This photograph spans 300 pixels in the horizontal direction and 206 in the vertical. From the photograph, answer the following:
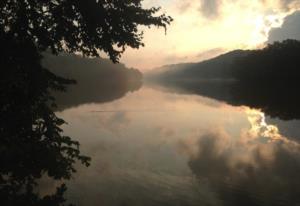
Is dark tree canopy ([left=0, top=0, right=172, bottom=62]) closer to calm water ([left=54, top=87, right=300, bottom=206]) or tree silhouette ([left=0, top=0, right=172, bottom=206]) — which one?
tree silhouette ([left=0, top=0, right=172, bottom=206])

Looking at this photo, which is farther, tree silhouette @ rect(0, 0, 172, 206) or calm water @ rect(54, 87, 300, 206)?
calm water @ rect(54, 87, 300, 206)

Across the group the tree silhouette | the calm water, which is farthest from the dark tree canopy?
the calm water

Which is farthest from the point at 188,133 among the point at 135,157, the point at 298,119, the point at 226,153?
the point at 298,119

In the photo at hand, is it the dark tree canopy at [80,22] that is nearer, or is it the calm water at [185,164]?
the dark tree canopy at [80,22]

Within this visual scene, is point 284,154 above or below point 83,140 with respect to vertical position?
above

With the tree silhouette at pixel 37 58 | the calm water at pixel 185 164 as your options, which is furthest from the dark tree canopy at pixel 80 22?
the calm water at pixel 185 164

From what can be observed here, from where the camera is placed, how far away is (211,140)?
115 ft

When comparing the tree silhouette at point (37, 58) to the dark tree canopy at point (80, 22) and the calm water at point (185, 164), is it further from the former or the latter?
the calm water at point (185, 164)

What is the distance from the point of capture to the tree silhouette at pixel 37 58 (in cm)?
981

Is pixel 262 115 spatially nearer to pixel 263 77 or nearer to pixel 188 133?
pixel 188 133

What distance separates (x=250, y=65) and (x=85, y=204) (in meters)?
165

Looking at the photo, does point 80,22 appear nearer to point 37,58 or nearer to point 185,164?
point 37,58

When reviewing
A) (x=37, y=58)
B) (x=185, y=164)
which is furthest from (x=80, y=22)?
(x=185, y=164)

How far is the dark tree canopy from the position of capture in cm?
1009
